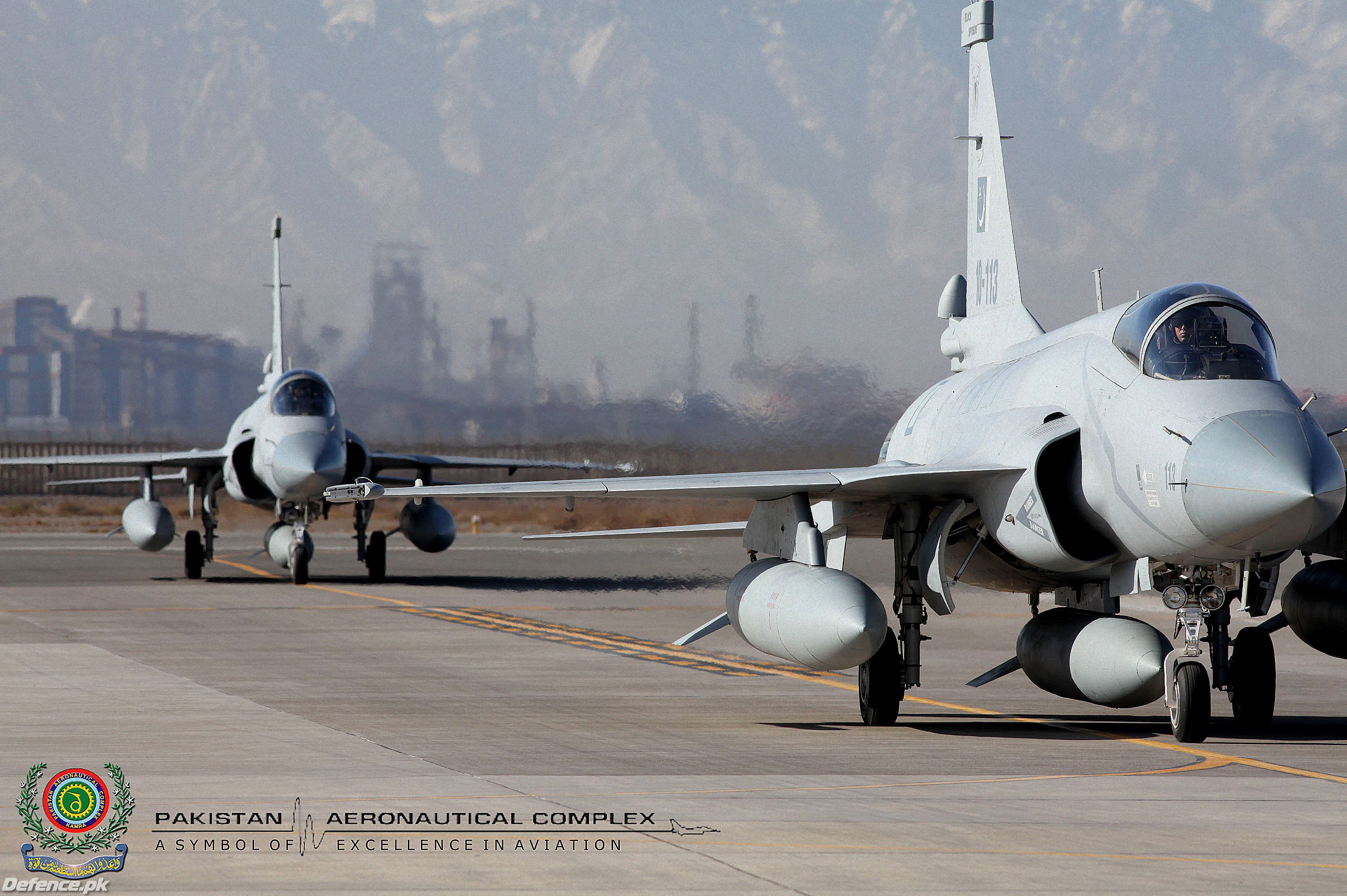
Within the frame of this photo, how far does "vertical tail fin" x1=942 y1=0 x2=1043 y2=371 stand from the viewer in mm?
15188

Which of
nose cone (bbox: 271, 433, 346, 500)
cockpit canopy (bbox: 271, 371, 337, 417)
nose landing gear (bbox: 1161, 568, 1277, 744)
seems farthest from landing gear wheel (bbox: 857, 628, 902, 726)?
cockpit canopy (bbox: 271, 371, 337, 417)

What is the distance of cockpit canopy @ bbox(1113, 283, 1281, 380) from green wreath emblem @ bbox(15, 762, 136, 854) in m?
6.64

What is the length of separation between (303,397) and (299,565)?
3.12m

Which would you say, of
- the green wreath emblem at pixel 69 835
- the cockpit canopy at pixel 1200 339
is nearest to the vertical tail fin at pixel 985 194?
the cockpit canopy at pixel 1200 339

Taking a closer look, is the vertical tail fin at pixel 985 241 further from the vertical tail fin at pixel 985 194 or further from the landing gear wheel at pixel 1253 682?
the landing gear wheel at pixel 1253 682

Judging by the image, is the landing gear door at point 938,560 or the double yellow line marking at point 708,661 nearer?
the double yellow line marking at point 708,661

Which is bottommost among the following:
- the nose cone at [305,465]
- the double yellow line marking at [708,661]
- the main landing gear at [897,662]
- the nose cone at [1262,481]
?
the double yellow line marking at [708,661]

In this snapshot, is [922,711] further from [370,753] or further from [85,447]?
[85,447]

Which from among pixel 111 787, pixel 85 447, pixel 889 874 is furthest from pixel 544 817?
pixel 85 447

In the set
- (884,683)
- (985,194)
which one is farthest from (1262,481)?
(985,194)

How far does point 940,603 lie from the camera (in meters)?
11.7

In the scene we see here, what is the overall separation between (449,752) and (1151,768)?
Answer: 424 centimetres

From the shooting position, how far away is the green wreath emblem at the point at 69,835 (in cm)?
654

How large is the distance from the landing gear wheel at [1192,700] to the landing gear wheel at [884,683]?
2.02 m
